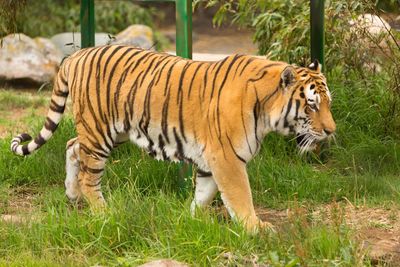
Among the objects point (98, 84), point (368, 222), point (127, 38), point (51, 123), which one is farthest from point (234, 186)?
point (127, 38)

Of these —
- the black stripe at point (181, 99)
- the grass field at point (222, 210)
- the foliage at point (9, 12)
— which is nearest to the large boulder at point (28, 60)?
the grass field at point (222, 210)

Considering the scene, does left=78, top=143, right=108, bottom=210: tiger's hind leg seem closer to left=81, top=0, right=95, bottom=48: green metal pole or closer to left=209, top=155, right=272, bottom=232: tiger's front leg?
left=209, top=155, right=272, bottom=232: tiger's front leg

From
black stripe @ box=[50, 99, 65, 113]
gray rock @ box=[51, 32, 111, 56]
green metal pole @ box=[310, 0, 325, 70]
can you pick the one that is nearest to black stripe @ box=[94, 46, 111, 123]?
black stripe @ box=[50, 99, 65, 113]

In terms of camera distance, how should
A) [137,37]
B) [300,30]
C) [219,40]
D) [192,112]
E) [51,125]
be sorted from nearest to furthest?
[192,112] → [51,125] → [300,30] → [137,37] → [219,40]

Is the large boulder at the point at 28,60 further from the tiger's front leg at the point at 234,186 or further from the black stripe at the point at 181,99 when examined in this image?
the tiger's front leg at the point at 234,186

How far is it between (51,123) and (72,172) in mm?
351

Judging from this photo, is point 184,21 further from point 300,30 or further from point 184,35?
point 300,30

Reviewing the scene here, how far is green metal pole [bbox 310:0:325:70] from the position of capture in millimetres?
7570

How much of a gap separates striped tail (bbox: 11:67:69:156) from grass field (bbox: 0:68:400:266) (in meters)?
0.33

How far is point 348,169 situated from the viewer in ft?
23.4

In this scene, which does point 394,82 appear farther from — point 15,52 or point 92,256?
point 15,52

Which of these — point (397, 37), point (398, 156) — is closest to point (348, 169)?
point (398, 156)

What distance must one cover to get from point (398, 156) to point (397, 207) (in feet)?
3.59

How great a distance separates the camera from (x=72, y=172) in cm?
646
